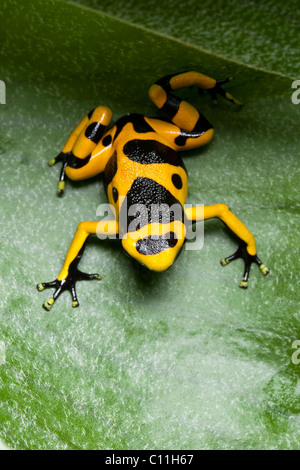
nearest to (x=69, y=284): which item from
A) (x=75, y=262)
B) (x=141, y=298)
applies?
(x=75, y=262)

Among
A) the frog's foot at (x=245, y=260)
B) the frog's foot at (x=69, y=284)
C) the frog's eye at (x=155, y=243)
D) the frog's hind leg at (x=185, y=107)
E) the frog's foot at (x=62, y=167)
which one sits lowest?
the frog's foot at (x=69, y=284)

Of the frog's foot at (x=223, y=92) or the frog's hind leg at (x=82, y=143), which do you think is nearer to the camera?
the frog's foot at (x=223, y=92)


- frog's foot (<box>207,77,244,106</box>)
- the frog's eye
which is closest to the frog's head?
the frog's eye

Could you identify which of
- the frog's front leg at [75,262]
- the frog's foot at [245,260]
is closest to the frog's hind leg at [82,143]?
the frog's front leg at [75,262]

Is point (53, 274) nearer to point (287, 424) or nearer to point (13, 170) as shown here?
point (13, 170)

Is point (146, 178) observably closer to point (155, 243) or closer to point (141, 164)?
point (141, 164)

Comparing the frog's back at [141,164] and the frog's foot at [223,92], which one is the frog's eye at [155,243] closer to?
the frog's back at [141,164]

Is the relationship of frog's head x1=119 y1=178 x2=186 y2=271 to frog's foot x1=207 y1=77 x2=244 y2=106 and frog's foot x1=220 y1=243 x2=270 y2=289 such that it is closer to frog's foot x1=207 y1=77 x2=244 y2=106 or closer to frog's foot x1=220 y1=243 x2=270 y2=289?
frog's foot x1=220 y1=243 x2=270 y2=289

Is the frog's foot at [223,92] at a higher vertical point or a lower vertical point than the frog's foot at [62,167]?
higher
